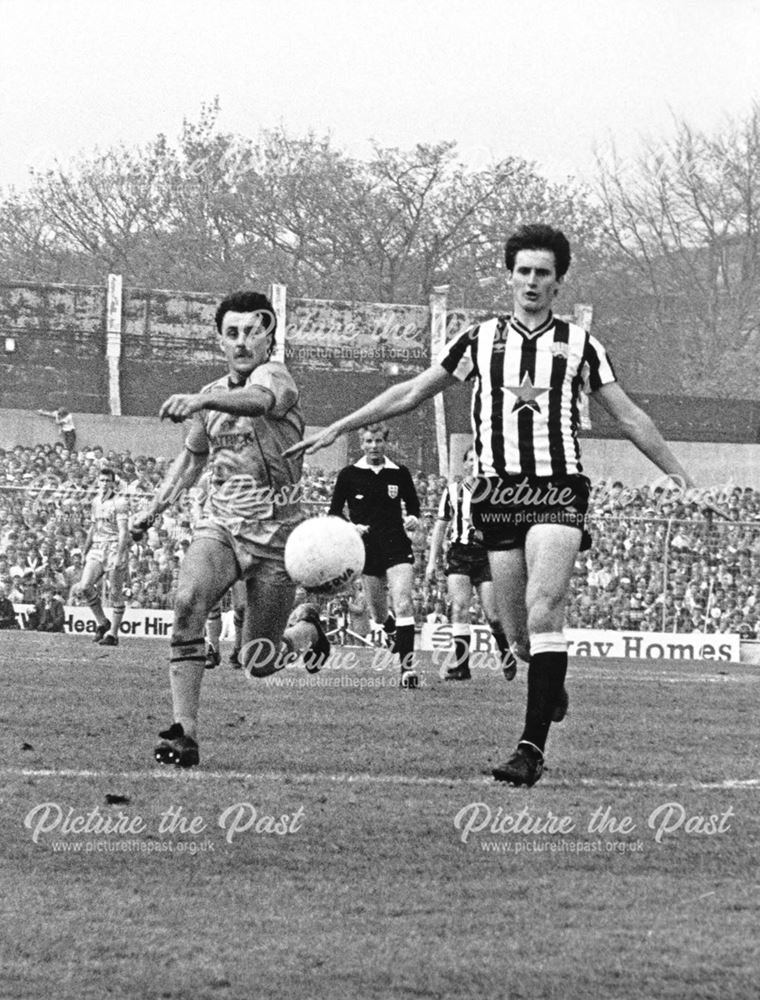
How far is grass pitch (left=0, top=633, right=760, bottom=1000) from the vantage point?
389cm

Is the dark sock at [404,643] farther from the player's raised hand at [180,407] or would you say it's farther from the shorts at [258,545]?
the player's raised hand at [180,407]

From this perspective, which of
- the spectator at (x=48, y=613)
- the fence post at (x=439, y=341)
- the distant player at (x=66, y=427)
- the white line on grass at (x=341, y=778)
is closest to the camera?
the white line on grass at (x=341, y=778)

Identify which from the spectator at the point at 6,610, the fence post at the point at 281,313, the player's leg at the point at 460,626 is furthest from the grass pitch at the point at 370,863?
the fence post at the point at 281,313

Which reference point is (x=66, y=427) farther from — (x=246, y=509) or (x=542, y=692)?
(x=542, y=692)

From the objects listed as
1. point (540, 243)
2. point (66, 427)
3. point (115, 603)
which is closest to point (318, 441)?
point (540, 243)

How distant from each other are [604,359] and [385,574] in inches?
302

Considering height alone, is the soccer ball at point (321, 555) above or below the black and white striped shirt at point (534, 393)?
below

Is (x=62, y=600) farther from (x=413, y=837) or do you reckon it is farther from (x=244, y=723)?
(x=413, y=837)

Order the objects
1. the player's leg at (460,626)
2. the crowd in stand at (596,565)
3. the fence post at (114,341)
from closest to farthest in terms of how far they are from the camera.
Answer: the player's leg at (460,626)
the crowd in stand at (596,565)
the fence post at (114,341)

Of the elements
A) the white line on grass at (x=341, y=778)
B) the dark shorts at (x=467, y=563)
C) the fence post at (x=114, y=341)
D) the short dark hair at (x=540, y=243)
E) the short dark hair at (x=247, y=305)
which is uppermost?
the fence post at (x=114, y=341)

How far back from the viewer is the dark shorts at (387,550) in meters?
14.7

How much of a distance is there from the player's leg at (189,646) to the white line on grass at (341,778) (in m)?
0.11

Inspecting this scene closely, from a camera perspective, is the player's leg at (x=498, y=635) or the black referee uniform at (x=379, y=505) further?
the player's leg at (x=498, y=635)

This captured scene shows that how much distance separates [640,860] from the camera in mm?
5406
